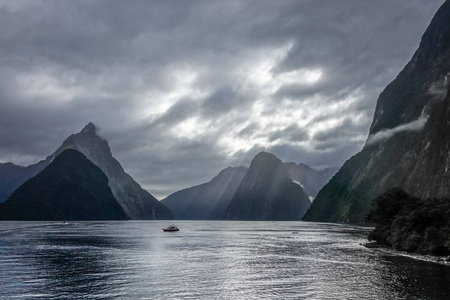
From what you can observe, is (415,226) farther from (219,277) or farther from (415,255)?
(219,277)

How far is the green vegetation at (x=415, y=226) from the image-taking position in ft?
270

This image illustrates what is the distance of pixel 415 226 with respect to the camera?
3703 inches

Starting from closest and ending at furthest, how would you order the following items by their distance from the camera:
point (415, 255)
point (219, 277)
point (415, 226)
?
point (219, 277) < point (415, 255) < point (415, 226)

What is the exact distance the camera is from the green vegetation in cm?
8238

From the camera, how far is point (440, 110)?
186 metres

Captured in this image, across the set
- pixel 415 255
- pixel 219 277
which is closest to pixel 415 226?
pixel 415 255

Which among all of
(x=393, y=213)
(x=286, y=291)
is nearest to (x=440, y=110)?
Result: (x=393, y=213)

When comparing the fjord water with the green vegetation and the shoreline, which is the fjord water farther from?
the green vegetation

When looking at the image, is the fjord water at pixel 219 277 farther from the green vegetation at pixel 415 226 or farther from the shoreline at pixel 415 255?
the green vegetation at pixel 415 226

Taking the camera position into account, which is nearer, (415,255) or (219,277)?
(219,277)

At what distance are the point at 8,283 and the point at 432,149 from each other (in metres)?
182

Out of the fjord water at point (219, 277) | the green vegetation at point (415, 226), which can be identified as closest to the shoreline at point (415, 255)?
the green vegetation at point (415, 226)

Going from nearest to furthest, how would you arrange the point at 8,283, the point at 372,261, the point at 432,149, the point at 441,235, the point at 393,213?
1. the point at 8,283
2. the point at 372,261
3. the point at 441,235
4. the point at 393,213
5. the point at 432,149

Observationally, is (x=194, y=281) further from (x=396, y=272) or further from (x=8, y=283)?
(x=396, y=272)
